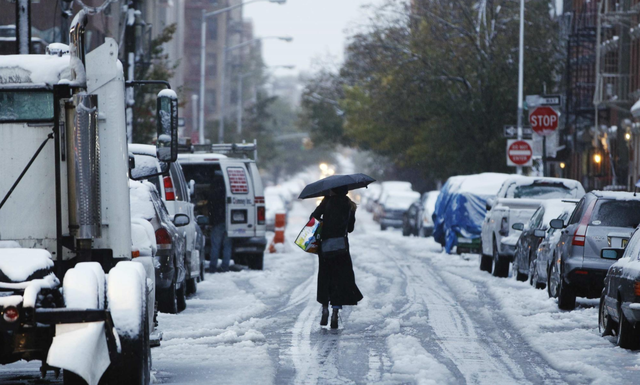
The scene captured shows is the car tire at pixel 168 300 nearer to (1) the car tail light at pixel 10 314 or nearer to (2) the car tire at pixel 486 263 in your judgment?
(1) the car tail light at pixel 10 314

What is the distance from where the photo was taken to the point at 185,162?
23281 millimetres

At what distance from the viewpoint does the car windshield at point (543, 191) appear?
24.7 meters

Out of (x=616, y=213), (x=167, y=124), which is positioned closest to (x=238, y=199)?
(x=616, y=213)

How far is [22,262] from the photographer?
7.82 metres

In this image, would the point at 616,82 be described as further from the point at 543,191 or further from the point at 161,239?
the point at 161,239

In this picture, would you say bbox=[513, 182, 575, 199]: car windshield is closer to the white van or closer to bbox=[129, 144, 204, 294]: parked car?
the white van

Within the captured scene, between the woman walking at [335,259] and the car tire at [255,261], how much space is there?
10.4m

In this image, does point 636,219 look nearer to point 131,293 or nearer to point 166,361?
point 166,361

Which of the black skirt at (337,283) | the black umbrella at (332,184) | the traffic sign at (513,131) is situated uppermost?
the traffic sign at (513,131)

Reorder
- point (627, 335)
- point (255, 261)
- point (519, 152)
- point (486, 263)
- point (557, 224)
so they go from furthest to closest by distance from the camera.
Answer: point (519, 152) < point (486, 263) < point (255, 261) < point (557, 224) < point (627, 335)

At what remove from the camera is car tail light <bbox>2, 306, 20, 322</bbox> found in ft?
24.7

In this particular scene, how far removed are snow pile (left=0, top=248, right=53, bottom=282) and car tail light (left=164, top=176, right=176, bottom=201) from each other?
10.4m

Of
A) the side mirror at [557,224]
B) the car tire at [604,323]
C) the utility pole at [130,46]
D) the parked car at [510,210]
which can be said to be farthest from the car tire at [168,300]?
the utility pole at [130,46]

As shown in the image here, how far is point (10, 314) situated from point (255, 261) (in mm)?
17363
